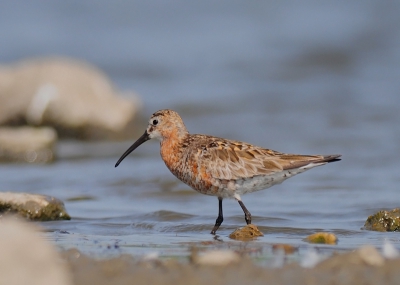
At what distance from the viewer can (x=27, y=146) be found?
13258 millimetres

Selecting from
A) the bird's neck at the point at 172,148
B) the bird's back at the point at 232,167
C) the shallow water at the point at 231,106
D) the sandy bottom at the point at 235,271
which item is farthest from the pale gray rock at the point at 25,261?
the bird's neck at the point at 172,148

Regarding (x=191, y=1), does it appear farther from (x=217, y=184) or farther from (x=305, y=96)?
(x=217, y=184)

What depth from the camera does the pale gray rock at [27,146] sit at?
13.1 metres

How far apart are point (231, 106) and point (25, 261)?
1400 centimetres

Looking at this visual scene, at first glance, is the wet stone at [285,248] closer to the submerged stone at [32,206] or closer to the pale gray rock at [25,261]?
the pale gray rock at [25,261]

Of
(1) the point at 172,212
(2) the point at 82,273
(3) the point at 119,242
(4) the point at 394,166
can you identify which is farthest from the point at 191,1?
(2) the point at 82,273

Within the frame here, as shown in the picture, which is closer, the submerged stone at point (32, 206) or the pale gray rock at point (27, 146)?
the submerged stone at point (32, 206)

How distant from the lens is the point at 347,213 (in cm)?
884

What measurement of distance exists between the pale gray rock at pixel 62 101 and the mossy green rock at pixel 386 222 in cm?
867

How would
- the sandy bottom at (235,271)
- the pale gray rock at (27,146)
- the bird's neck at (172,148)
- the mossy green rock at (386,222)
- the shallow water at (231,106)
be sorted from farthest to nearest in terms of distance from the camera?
the pale gray rock at (27,146) < the shallow water at (231,106) < the bird's neck at (172,148) < the mossy green rock at (386,222) < the sandy bottom at (235,271)

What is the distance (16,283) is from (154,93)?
15.9 metres

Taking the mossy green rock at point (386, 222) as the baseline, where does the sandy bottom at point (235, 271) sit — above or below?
below

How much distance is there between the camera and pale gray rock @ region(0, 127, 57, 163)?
13055 mm

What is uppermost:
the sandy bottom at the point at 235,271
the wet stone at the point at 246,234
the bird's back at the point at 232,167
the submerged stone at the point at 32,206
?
the bird's back at the point at 232,167
